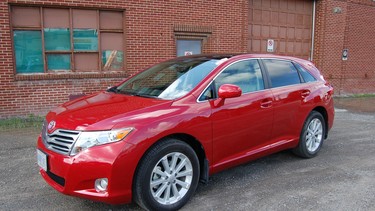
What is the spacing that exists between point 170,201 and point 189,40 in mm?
7081

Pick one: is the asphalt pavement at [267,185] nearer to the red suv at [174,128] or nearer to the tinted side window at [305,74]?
the red suv at [174,128]

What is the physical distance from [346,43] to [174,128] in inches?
462

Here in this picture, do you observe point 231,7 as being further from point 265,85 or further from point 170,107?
point 170,107

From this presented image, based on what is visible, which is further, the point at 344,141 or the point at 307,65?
the point at 344,141

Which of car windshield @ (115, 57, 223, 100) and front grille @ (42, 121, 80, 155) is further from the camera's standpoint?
car windshield @ (115, 57, 223, 100)

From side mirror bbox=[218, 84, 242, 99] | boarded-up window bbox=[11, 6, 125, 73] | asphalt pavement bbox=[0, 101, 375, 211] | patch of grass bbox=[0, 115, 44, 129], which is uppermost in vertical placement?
boarded-up window bbox=[11, 6, 125, 73]

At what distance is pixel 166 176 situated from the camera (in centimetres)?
311

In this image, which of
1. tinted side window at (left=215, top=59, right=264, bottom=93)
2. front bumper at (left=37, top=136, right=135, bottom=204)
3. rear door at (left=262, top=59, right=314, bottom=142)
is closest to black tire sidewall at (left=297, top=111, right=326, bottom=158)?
rear door at (left=262, top=59, right=314, bottom=142)

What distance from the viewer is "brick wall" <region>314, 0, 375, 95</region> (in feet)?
39.4

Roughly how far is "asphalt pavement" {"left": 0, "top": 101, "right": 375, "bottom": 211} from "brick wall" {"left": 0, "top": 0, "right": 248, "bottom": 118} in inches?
93.5

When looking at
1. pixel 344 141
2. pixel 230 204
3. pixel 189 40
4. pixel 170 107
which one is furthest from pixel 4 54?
pixel 344 141

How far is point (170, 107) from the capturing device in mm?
3191

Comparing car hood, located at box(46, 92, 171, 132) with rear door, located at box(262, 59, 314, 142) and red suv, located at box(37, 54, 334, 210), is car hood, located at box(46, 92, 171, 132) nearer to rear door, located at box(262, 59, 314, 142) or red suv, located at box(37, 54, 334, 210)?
red suv, located at box(37, 54, 334, 210)

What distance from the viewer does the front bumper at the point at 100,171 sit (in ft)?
9.08
